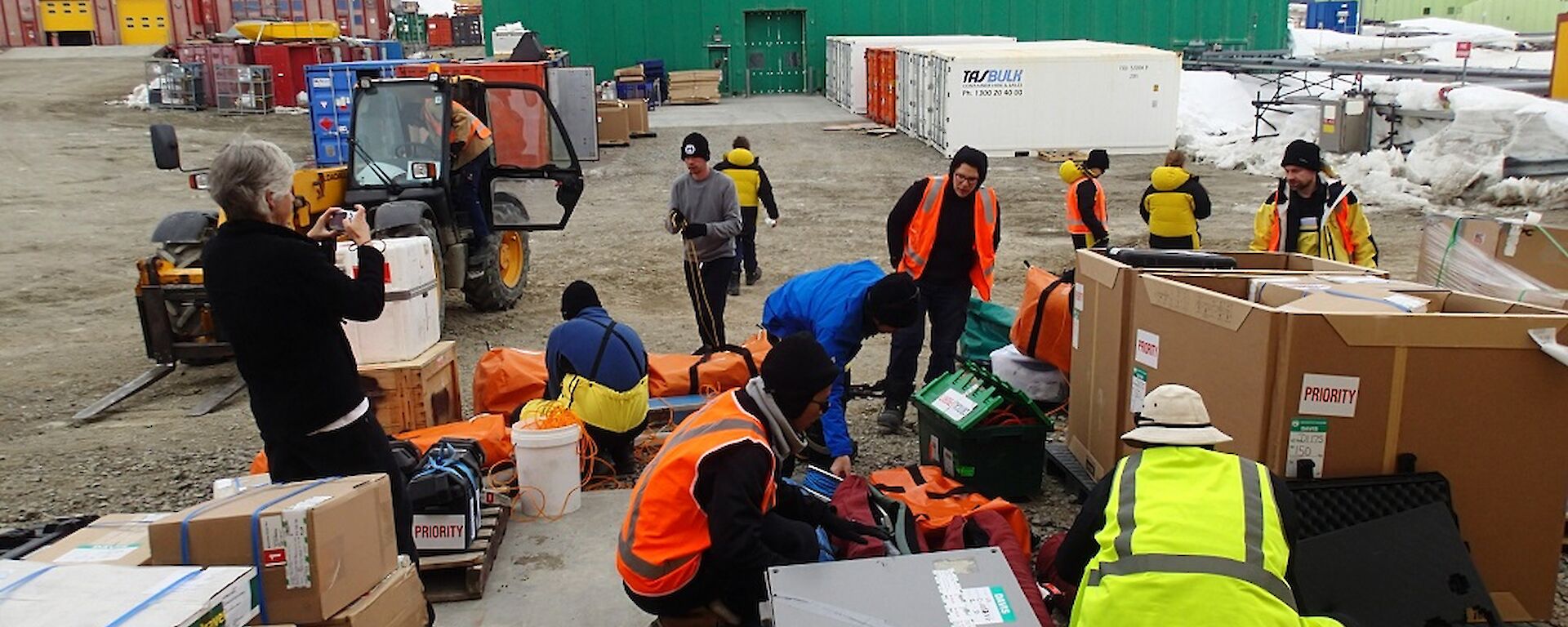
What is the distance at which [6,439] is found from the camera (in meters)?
6.95

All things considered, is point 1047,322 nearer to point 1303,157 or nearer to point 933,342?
point 933,342

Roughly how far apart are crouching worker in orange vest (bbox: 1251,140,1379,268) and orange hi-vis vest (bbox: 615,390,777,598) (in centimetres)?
432

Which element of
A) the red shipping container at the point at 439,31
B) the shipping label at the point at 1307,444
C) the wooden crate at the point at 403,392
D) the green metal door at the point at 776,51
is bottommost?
the wooden crate at the point at 403,392

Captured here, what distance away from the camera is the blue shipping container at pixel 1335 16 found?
167 feet

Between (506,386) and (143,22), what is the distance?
4182 centimetres

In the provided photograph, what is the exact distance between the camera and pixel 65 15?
39625 mm

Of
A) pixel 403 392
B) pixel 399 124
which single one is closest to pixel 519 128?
pixel 399 124

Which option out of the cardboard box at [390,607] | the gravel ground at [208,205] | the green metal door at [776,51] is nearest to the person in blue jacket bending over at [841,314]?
the gravel ground at [208,205]

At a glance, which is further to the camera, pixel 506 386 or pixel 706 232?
pixel 706 232

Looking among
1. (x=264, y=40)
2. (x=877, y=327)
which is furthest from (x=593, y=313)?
(x=264, y=40)

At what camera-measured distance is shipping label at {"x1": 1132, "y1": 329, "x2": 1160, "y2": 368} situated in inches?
182

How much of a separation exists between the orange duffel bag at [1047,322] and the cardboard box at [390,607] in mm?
3774

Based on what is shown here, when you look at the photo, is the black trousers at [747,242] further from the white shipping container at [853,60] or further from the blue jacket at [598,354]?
the white shipping container at [853,60]

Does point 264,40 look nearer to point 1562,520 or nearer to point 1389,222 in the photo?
point 1389,222
